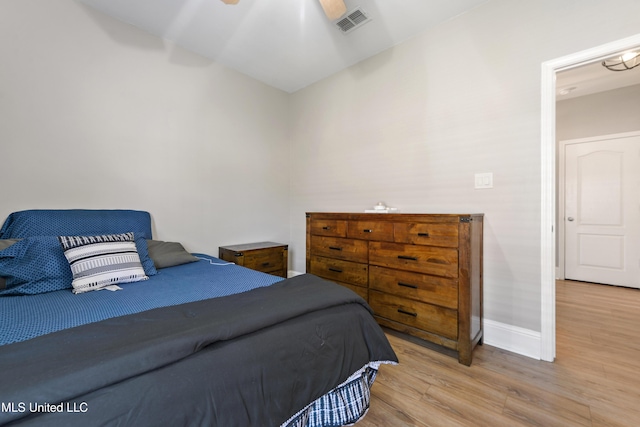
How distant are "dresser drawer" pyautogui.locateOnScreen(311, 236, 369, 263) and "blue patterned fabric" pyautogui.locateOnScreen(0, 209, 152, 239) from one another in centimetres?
152

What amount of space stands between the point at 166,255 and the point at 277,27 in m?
2.20

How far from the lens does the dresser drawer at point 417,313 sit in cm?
182

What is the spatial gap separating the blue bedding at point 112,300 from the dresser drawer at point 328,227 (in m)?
0.95

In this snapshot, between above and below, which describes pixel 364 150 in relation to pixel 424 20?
below

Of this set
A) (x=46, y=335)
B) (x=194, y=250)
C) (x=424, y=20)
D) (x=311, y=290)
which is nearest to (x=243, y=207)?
(x=194, y=250)

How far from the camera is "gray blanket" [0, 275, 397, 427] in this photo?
2.02 ft

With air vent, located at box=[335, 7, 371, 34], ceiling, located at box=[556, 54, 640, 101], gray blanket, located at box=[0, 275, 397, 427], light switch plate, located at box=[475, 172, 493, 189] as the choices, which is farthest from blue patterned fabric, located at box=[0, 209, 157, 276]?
ceiling, located at box=[556, 54, 640, 101]

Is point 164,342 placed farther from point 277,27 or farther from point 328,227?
point 277,27

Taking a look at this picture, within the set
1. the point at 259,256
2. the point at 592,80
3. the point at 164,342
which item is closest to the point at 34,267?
the point at 164,342

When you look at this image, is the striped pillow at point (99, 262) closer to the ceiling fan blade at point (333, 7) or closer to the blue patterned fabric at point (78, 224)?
the blue patterned fabric at point (78, 224)

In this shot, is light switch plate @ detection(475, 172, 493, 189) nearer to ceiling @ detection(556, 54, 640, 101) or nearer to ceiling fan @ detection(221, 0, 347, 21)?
ceiling fan @ detection(221, 0, 347, 21)

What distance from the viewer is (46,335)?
87cm

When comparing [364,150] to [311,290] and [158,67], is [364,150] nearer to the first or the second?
[311,290]

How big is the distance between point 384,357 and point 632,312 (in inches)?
122
